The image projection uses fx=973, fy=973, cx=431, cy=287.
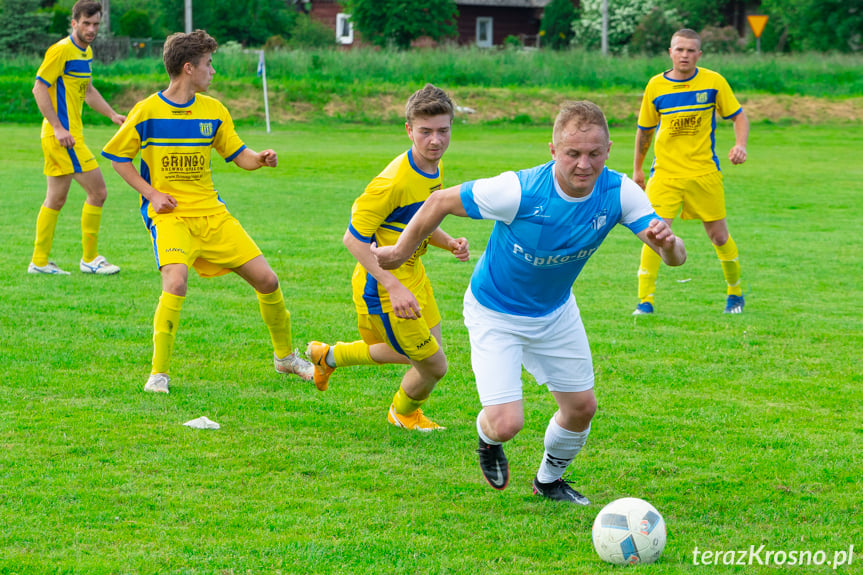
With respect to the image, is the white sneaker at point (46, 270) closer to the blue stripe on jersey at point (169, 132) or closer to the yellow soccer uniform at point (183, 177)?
the yellow soccer uniform at point (183, 177)

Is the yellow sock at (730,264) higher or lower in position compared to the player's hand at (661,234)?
lower

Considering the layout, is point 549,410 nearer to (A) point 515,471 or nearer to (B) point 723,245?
(A) point 515,471

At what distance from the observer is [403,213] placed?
5.38m

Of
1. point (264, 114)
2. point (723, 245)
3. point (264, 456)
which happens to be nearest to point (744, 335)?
point (723, 245)

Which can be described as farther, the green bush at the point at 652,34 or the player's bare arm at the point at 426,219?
the green bush at the point at 652,34

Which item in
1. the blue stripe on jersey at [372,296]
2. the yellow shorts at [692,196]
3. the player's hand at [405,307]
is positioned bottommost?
the blue stripe on jersey at [372,296]

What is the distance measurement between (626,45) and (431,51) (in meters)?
17.3

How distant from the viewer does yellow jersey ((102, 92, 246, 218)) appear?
21.3ft

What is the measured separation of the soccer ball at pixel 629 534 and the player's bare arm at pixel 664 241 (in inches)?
41.3

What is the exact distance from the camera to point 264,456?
17.2ft

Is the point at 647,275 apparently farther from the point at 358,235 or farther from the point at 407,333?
the point at 358,235

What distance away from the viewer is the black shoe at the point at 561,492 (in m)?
4.68

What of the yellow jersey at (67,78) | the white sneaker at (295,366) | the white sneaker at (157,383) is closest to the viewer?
the white sneaker at (157,383)

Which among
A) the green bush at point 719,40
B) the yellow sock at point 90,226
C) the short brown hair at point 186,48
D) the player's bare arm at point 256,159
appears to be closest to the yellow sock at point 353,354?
the player's bare arm at point 256,159
